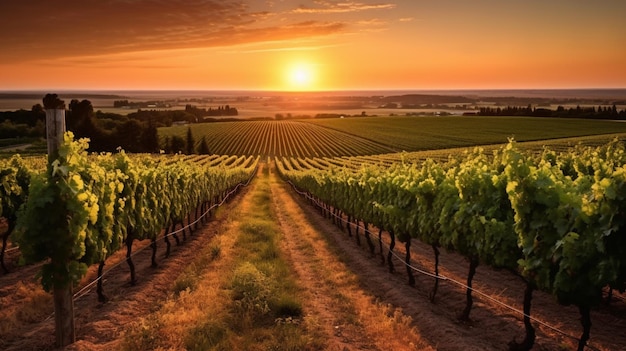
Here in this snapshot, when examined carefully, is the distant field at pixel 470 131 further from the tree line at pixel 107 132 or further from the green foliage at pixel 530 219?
the green foliage at pixel 530 219

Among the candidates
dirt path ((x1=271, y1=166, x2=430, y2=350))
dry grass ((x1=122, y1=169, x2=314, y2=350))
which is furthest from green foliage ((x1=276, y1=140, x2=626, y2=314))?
dry grass ((x1=122, y1=169, x2=314, y2=350))

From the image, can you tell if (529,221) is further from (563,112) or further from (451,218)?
(563,112)

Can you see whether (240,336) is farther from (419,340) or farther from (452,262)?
(452,262)

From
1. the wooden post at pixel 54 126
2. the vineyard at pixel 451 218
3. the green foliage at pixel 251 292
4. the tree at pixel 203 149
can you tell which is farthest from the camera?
the tree at pixel 203 149

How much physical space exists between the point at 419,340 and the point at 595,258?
166 inches

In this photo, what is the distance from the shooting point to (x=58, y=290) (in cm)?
920

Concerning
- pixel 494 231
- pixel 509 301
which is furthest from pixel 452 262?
pixel 494 231

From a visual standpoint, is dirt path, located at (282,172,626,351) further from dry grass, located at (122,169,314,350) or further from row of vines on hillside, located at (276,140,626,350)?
dry grass, located at (122,169,314,350)

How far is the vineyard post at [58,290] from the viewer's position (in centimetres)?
923

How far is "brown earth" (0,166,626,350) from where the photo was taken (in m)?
10.4

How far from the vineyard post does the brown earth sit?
0.36 meters

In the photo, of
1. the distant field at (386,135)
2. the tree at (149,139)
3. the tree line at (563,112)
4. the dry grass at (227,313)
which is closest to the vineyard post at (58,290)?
the dry grass at (227,313)

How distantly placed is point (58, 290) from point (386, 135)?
371 ft

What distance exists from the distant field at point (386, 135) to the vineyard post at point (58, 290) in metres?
89.7
